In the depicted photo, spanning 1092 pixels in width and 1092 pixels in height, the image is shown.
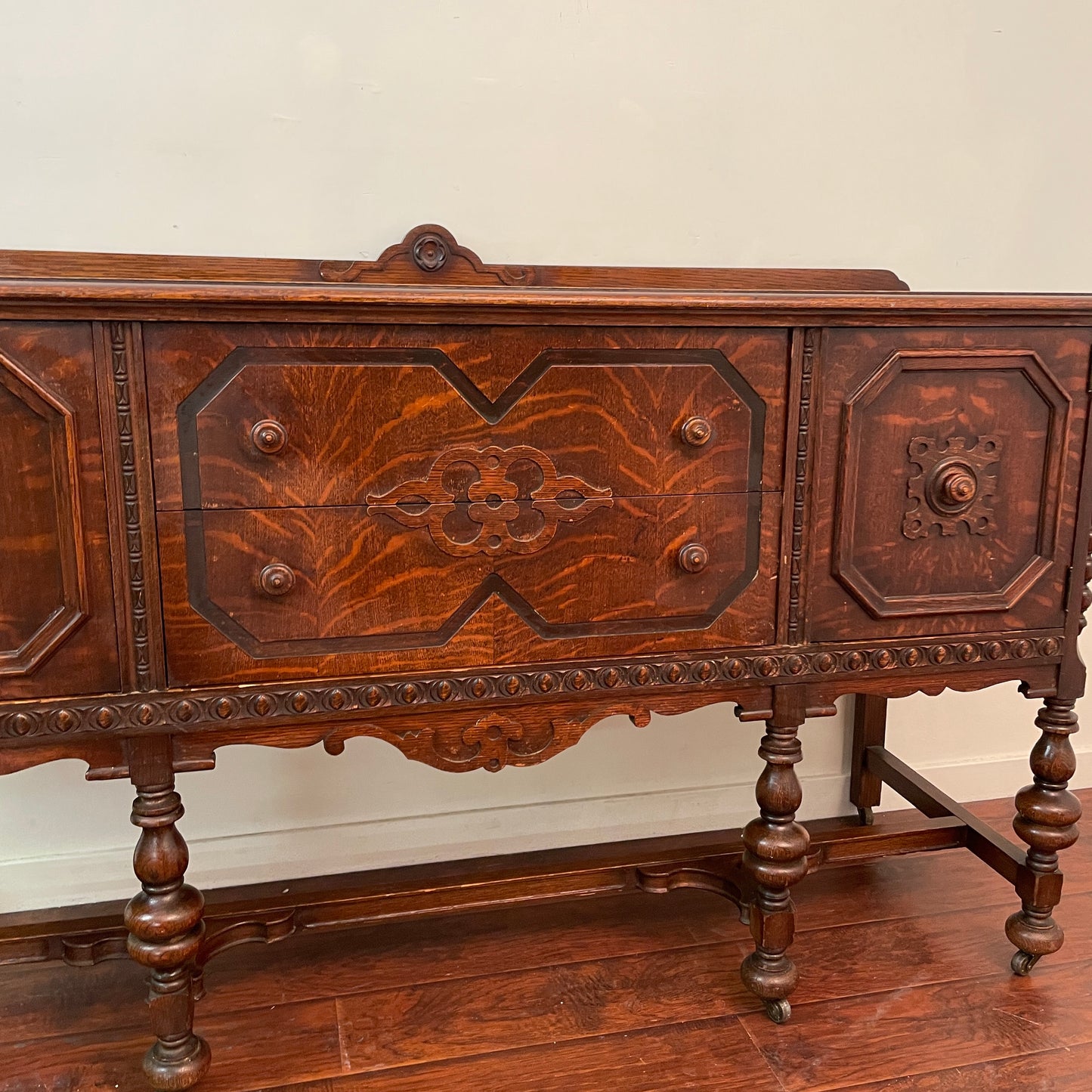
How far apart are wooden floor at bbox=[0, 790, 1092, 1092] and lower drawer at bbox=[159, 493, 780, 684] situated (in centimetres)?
71

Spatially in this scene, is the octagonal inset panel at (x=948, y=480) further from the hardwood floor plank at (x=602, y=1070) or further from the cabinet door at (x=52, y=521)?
the cabinet door at (x=52, y=521)

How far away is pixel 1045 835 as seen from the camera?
1.77 meters

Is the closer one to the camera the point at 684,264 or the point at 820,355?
the point at 820,355

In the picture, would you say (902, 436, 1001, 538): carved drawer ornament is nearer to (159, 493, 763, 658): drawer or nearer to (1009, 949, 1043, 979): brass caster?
(159, 493, 763, 658): drawer

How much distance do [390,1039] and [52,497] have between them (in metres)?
1.07

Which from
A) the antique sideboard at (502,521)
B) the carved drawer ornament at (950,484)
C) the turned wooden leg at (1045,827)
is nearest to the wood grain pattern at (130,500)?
the antique sideboard at (502,521)

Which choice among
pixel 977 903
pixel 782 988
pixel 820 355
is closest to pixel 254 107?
pixel 820 355

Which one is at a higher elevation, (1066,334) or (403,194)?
(403,194)

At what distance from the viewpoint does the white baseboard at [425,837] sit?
200 centimetres

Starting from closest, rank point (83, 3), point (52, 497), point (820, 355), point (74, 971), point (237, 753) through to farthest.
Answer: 1. point (52, 497)
2. point (820, 355)
3. point (83, 3)
4. point (74, 971)
5. point (237, 753)

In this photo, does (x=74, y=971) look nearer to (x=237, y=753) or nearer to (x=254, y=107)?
(x=237, y=753)

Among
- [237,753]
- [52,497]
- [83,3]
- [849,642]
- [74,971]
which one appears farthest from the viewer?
[237,753]

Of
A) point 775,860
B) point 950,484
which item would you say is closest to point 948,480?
point 950,484

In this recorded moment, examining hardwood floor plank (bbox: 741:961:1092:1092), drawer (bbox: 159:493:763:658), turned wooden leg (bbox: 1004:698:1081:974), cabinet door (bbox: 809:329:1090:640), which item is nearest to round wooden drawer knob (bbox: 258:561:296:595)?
drawer (bbox: 159:493:763:658)
